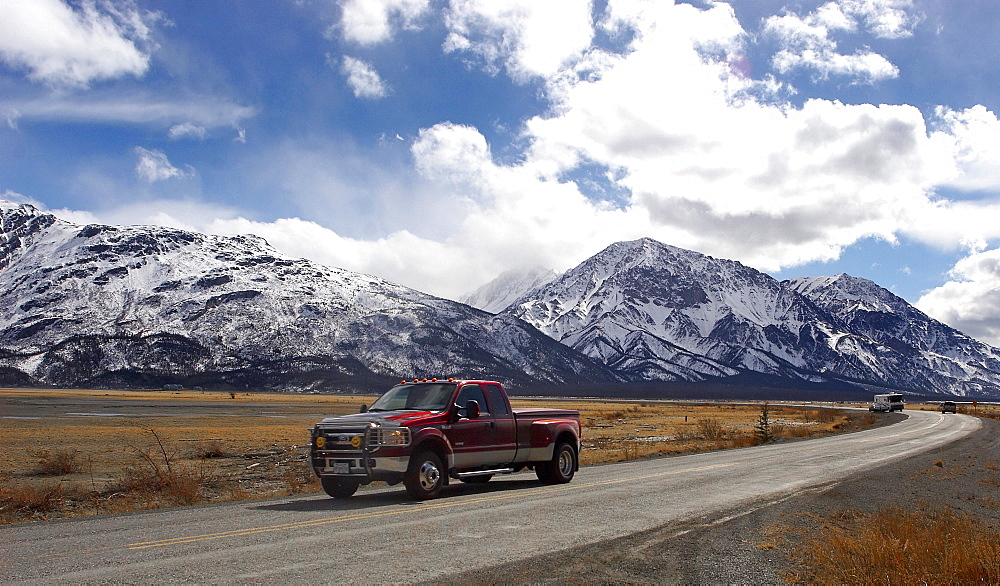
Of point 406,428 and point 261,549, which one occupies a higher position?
point 406,428

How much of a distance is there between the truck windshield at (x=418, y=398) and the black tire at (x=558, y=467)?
3.36 metres

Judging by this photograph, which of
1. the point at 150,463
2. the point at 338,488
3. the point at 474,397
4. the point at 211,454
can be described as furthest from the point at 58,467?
the point at 474,397

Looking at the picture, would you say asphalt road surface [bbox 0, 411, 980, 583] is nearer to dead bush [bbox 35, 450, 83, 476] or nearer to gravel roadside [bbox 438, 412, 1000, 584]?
gravel roadside [bbox 438, 412, 1000, 584]

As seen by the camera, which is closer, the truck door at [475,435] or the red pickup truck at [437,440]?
the red pickup truck at [437,440]

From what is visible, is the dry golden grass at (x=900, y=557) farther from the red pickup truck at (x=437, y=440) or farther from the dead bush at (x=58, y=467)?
the dead bush at (x=58, y=467)

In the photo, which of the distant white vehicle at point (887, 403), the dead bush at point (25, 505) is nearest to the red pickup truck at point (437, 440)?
the dead bush at point (25, 505)

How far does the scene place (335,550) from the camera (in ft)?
30.2

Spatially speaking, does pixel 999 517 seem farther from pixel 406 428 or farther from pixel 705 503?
pixel 406 428

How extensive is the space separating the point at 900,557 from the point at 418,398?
391 inches

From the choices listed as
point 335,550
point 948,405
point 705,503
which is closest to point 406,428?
point 335,550

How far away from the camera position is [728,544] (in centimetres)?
996

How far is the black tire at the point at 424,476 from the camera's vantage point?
13.9m

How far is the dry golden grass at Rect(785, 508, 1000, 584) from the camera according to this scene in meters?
7.11

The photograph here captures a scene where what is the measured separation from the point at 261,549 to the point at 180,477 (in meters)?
10.6
